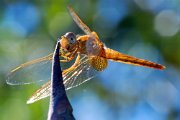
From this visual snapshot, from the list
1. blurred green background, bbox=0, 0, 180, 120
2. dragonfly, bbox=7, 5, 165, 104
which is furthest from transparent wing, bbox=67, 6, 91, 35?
blurred green background, bbox=0, 0, 180, 120

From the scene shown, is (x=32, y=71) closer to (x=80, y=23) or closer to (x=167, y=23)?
(x=80, y=23)

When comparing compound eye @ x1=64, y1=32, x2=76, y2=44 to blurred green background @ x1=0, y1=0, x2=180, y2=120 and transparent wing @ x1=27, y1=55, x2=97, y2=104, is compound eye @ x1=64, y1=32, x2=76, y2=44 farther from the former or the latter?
A: blurred green background @ x1=0, y1=0, x2=180, y2=120

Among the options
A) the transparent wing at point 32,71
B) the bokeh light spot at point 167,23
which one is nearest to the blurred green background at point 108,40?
the bokeh light spot at point 167,23

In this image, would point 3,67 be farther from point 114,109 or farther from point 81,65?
point 81,65

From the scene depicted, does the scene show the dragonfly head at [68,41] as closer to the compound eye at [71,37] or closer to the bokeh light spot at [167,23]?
the compound eye at [71,37]

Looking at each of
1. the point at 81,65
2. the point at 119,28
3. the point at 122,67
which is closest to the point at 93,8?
the point at 119,28

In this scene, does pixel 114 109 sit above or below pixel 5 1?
below
